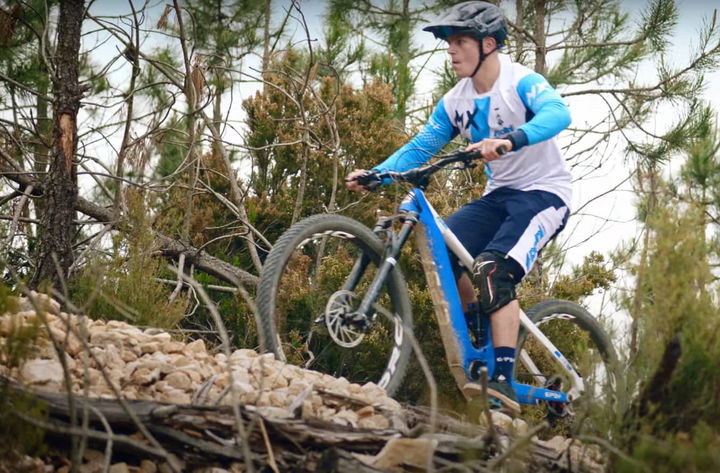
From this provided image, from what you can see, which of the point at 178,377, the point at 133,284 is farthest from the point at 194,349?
the point at 133,284

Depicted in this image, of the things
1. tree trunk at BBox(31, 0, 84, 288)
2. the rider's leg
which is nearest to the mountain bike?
the rider's leg

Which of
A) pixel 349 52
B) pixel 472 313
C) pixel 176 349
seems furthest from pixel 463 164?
pixel 349 52

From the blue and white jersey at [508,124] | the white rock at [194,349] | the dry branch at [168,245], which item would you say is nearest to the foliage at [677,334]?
the blue and white jersey at [508,124]

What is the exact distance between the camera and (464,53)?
4703 millimetres

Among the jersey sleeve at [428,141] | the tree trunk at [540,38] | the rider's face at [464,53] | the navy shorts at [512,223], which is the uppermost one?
the tree trunk at [540,38]

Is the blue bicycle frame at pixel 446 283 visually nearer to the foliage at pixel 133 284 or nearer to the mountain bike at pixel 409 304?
the mountain bike at pixel 409 304

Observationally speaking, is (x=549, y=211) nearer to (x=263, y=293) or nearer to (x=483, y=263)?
(x=483, y=263)

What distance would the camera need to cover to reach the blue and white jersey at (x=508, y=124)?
465 centimetres

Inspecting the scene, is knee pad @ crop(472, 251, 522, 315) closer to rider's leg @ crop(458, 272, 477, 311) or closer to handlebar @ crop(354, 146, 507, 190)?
rider's leg @ crop(458, 272, 477, 311)

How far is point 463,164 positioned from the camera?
4684mm

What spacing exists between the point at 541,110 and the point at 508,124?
254 mm

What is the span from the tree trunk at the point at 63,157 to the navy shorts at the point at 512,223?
2.57m

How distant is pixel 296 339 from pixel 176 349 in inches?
126

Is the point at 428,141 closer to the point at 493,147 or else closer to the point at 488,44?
the point at 488,44
